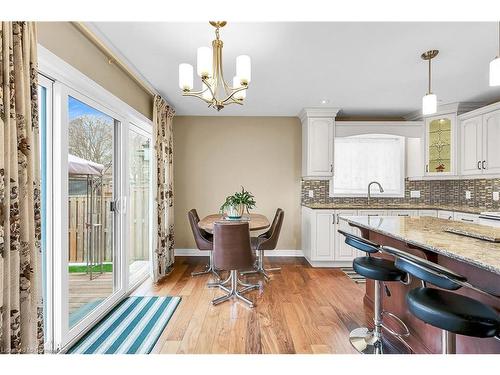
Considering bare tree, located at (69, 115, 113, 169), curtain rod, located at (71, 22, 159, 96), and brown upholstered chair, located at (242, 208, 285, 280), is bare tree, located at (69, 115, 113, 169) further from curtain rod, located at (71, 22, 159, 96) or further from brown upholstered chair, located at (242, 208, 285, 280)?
brown upholstered chair, located at (242, 208, 285, 280)

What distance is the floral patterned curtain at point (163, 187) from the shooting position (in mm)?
3559

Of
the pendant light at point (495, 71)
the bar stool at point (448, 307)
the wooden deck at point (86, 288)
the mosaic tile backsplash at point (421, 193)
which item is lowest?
the wooden deck at point (86, 288)

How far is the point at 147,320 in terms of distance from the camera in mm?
2516

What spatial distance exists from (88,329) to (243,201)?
6.89ft

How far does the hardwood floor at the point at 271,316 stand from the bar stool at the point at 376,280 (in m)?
0.11

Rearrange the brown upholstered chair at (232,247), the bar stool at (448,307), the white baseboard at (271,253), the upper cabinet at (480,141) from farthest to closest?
the white baseboard at (271,253) → the upper cabinet at (480,141) → the brown upholstered chair at (232,247) → the bar stool at (448,307)

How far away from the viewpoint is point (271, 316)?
2.58m

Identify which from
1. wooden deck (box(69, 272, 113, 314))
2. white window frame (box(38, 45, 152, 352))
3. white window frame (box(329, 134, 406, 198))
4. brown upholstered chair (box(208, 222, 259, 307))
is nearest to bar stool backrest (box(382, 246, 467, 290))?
brown upholstered chair (box(208, 222, 259, 307))

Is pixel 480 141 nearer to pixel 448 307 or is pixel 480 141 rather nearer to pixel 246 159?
pixel 246 159

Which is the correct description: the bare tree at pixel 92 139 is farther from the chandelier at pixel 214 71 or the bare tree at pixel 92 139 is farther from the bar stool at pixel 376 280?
the bar stool at pixel 376 280

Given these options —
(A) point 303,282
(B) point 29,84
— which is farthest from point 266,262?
(B) point 29,84

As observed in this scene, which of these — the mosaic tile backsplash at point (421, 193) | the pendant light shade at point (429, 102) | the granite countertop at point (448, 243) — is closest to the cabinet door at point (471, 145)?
the mosaic tile backsplash at point (421, 193)
